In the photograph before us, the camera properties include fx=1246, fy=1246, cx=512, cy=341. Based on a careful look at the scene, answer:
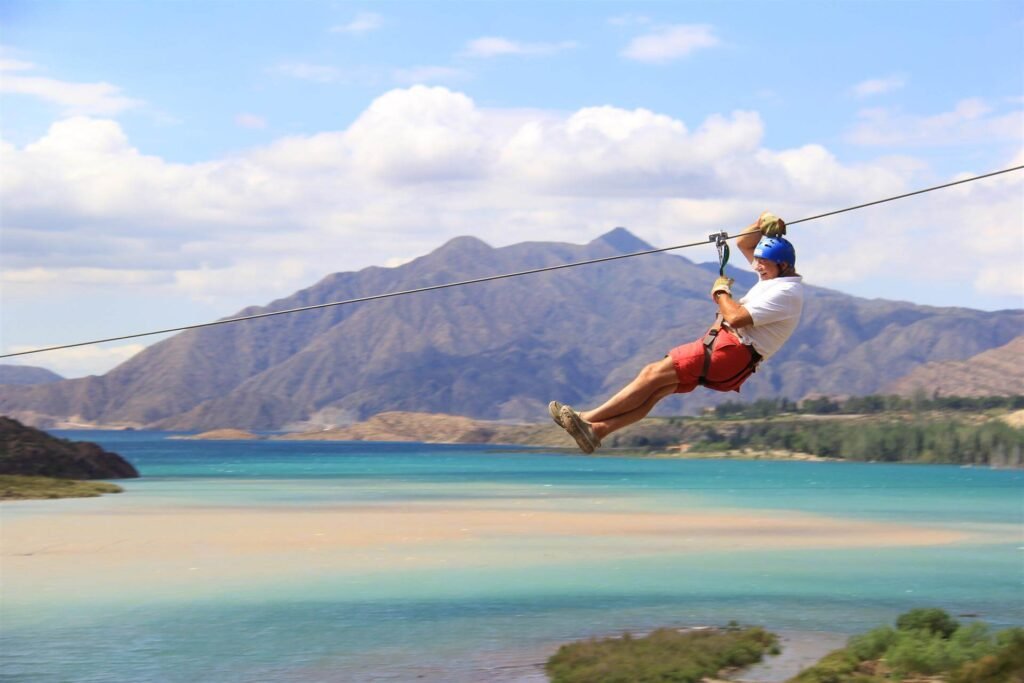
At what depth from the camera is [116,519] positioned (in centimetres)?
9550

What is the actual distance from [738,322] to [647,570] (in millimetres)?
54558

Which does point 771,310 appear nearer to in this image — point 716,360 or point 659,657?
point 716,360

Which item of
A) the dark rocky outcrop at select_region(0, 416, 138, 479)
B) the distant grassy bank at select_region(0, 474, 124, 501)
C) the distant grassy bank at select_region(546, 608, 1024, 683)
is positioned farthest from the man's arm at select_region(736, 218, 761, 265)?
the dark rocky outcrop at select_region(0, 416, 138, 479)

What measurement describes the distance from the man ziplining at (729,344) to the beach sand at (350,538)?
165 feet

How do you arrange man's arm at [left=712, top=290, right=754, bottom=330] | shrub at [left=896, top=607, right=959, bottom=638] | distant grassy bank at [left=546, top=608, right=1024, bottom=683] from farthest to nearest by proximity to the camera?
shrub at [left=896, top=607, right=959, bottom=638], distant grassy bank at [left=546, top=608, right=1024, bottom=683], man's arm at [left=712, top=290, right=754, bottom=330]

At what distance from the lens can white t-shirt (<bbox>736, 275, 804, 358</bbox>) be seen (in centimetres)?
1120

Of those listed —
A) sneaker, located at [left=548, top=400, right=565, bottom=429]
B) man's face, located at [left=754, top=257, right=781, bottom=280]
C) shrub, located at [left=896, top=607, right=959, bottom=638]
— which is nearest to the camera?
man's face, located at [left=754, top=257, right=781, bottom=280]

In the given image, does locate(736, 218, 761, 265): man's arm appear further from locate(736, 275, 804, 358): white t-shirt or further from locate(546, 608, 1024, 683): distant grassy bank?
locate(546, 608, 1024, 683): distant grassy bank

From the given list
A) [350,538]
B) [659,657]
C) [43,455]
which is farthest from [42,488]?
[659,657]

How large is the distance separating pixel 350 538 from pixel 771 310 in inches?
2923

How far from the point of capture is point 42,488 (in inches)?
4385

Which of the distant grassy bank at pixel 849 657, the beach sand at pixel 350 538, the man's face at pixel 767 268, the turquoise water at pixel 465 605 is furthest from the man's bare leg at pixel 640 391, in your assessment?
the beach sand at pixel 350 538

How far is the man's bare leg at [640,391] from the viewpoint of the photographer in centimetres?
1122

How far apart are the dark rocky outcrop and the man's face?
362ft
